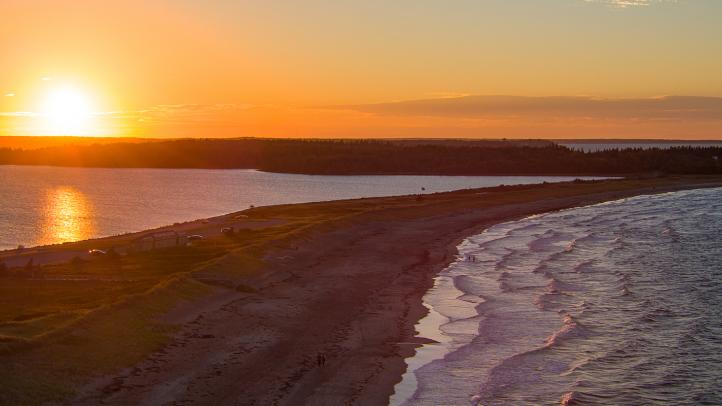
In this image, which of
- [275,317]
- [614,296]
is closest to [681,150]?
[614,296]

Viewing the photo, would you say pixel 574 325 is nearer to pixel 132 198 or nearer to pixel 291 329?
pixel 291 329

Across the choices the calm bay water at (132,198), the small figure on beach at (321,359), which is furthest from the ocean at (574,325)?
the calm bay water at (132,198)

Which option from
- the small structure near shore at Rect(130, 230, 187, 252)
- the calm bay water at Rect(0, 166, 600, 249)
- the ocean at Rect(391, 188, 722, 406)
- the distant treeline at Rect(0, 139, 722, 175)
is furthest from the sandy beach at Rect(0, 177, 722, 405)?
the distant treeline at Rect(0, 139, 722, 175)

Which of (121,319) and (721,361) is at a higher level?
(121,319)

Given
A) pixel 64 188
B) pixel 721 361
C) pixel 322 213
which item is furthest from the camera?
pixel 64 188

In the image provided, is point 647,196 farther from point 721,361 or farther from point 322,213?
point 721,361

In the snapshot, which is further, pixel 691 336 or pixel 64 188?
pixel 64 188

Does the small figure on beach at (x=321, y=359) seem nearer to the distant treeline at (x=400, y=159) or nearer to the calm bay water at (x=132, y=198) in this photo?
the calm bay water at (x=132, y=198)

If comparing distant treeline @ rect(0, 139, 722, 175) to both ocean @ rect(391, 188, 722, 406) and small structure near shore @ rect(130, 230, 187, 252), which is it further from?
small structure near shore @ rect(130, 230, 187, 252)
